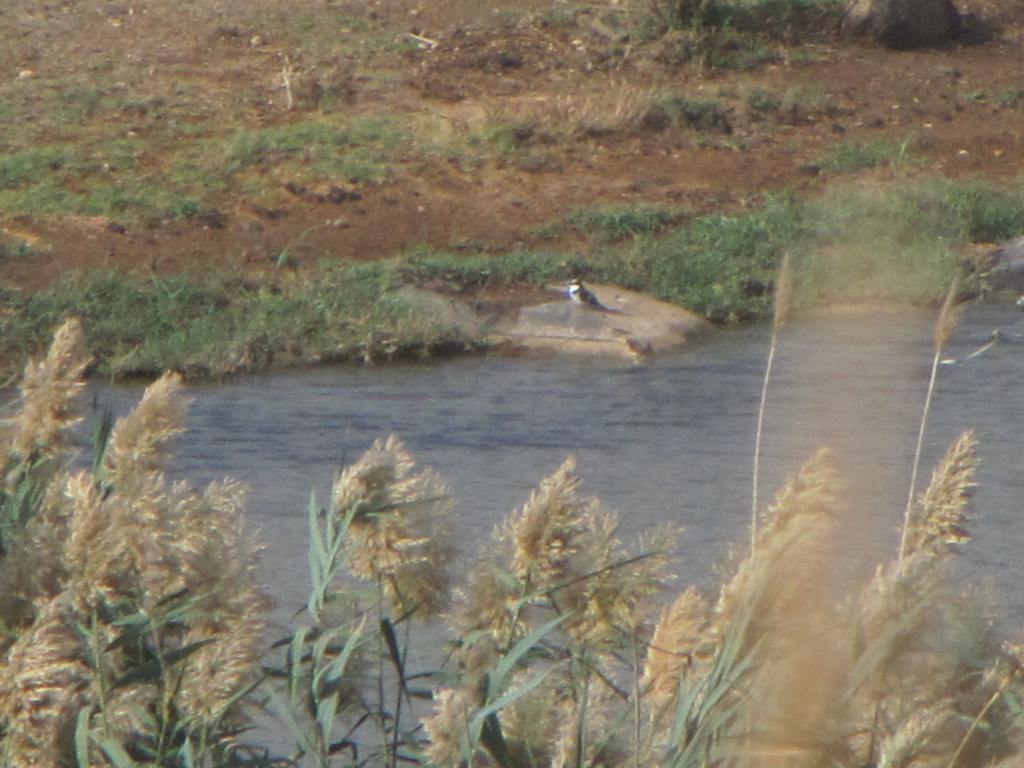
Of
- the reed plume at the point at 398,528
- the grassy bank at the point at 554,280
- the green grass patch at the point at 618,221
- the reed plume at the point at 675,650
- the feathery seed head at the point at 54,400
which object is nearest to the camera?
the reed plume at the point at 675,650

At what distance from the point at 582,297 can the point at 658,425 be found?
63.1 inches

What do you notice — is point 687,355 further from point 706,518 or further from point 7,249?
point 7,249

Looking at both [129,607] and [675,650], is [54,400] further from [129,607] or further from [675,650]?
[675,650]

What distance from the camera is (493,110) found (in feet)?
39.4

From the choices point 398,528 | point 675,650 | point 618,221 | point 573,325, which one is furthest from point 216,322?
point 675,650

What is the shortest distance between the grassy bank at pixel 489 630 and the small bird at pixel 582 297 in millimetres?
6148

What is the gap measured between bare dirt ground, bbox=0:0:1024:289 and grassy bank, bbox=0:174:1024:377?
442 millimetres

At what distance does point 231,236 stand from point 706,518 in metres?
4.74

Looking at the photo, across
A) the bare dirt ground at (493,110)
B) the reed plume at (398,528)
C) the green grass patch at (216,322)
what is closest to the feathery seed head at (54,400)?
the reed plume at (398,528)

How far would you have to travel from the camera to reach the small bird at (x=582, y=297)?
29.0ft

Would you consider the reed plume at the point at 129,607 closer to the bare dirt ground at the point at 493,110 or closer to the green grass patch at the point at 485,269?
the green grass patch at the point at 485,269

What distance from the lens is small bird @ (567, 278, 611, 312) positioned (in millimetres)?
8844

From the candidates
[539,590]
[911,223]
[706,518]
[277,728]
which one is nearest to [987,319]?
[911,223]

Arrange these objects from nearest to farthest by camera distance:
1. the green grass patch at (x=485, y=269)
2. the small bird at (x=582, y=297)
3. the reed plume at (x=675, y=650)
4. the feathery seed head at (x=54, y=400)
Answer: the reed plume at (x=675, y=650) → the feathery seed head at (x=54, y=400) → the small bird at (x=582, y=297) → the green grass patch at (x=485, y=269)
